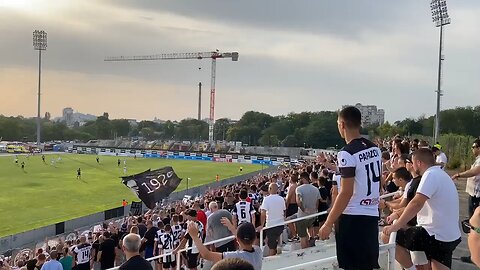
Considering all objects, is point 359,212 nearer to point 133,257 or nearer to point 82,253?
point 133,257

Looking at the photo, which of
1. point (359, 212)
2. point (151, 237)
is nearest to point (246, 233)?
point (359, 212)

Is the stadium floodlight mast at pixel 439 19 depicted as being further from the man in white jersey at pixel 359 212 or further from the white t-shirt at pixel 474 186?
the man in white jersey at pixel 359 212

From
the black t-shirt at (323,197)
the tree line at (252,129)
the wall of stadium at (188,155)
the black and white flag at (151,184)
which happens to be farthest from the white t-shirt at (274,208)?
the wall of stadium at (188,155)

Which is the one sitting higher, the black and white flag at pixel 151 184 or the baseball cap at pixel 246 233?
the baseball cap at pixel 246 233

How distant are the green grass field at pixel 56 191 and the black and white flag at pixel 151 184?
874 centimetres

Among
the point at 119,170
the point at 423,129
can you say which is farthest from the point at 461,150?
the point at 423,129

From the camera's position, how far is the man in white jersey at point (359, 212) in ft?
13.8

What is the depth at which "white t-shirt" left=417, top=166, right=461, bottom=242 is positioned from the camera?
4664 millimetres

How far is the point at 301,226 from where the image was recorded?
914 centimetres

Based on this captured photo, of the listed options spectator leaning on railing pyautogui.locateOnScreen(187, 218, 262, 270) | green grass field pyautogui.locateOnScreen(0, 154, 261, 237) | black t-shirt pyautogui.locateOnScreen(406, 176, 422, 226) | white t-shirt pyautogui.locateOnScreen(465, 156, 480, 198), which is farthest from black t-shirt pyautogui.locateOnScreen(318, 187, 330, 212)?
green grass field pyautogui.locateOnScreen(0, 154, 261, 237)

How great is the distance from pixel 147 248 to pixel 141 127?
18175cm

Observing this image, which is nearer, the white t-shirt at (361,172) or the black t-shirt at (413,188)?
the white t-shirt at (361,172)

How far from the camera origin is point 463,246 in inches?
336

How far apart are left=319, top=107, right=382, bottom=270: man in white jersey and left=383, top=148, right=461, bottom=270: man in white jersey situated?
0.51m
